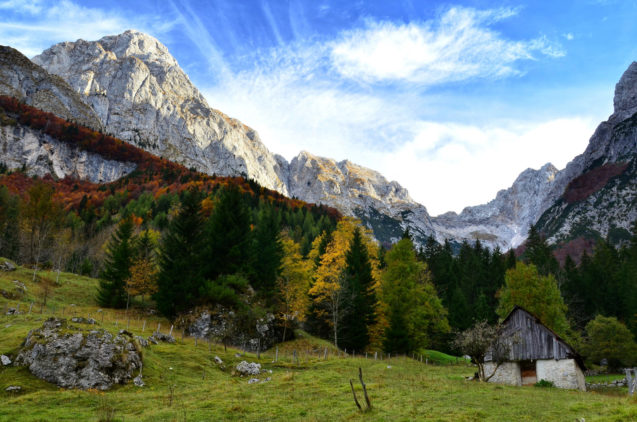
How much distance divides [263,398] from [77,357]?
13.1m

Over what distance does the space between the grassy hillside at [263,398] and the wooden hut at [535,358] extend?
1006cm

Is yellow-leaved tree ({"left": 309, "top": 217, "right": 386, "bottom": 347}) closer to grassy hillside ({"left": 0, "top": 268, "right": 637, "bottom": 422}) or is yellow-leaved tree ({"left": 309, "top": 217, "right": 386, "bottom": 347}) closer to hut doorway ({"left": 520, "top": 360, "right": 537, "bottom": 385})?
grassy hillside ({"left": 0, "top": 268, "right": 637, "bottom": 422})

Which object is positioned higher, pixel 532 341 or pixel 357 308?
Result: pixel 357 308

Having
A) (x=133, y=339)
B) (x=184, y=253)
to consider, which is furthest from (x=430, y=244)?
(x=133, y=339)

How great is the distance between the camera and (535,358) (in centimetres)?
3562

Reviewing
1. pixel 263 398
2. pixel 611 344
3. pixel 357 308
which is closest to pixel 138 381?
pixel 263 398

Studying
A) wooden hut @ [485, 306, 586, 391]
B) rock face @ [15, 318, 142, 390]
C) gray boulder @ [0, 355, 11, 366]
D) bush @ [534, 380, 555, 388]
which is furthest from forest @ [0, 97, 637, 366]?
gray boulder @ [0, 355, 11, 366]

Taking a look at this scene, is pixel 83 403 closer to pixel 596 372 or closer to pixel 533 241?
pixel 596 372

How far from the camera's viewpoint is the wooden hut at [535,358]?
111 ft

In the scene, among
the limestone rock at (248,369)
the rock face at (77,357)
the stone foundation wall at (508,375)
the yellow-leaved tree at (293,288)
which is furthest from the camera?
A: the yellow-leaved tree at (293,288)

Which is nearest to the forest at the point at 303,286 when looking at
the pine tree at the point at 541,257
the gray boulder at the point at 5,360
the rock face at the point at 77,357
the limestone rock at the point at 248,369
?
the limestone rock at the point at 248,369

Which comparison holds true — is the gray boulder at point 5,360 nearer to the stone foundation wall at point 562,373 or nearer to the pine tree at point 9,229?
the stone foundation wall at point 562,373

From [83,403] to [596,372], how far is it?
217 ft

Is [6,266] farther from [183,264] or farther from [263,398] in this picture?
[263,398]
